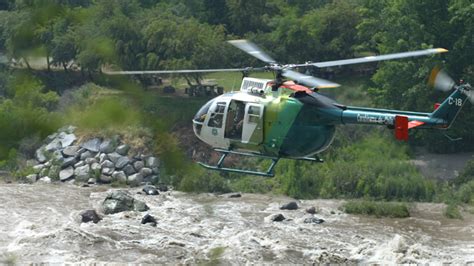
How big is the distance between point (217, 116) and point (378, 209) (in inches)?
→ 497

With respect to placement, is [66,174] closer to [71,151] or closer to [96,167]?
[71,151]

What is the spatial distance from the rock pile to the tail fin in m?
17.6

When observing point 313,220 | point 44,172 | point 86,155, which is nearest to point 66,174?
A: point 44,172

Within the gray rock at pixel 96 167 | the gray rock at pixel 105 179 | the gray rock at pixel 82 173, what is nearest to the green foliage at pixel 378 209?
the gray rock at pixel 105 179

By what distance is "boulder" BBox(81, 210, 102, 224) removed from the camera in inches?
1139

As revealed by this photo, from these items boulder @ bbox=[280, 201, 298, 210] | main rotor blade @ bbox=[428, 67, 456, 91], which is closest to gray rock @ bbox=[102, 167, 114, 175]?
boulder @ bbox=[280, 201, 298, 210]

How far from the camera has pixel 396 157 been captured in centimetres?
3612

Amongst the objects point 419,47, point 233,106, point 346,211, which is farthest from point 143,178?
point 233,106

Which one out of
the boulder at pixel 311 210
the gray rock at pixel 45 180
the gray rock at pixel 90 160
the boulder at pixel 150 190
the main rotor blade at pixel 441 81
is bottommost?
the boulder at pixel 311 210

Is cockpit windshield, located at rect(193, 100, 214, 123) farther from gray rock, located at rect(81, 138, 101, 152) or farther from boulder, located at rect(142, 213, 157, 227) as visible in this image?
gray rock, located at rect(81, 138, 101, 152)

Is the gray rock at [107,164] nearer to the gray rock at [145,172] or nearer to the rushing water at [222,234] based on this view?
the gray rock at [145,172]

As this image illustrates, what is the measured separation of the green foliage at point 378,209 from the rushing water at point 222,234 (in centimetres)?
51

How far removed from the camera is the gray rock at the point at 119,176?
36.1m

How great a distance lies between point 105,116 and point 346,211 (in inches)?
1064
